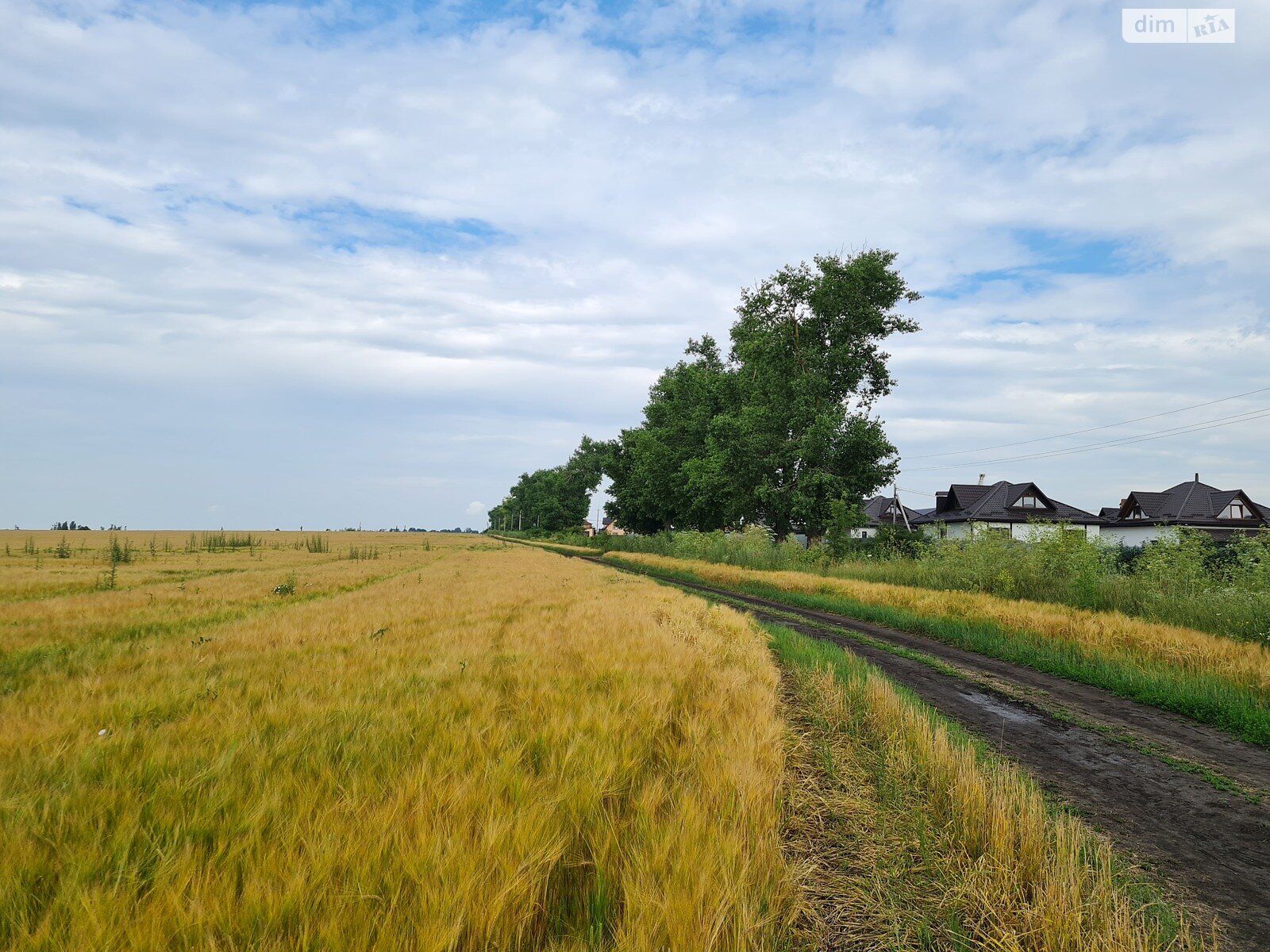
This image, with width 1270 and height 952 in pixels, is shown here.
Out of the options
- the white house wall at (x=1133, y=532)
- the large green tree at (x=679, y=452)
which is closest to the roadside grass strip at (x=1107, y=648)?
the large green tree at (x=679, y=452)

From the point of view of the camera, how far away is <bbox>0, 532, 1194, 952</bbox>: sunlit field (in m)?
2.23

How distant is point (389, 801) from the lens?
2.97m

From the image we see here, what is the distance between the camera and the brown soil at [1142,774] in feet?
12.4

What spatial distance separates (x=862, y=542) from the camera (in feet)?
118

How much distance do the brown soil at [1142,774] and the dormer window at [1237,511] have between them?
207ft

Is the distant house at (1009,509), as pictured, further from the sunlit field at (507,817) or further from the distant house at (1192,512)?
the sunlit field at (507,817)

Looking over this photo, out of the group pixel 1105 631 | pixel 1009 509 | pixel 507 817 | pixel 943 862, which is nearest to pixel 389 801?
pixel 507 817

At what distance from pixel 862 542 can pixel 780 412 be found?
9.96 metres

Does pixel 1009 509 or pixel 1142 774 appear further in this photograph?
pixel 1009 509

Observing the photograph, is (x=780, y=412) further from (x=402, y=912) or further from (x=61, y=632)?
(x=402, y=912)

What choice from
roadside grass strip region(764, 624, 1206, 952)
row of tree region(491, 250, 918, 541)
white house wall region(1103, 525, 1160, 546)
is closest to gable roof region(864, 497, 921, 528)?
white house wall region(1103, 525, 1160, 546)

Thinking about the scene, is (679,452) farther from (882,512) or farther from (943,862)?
(943,862)

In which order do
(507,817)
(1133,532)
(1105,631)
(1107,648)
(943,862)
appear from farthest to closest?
(1133,532) < (1105,631) < (1107,648) < (943,862) < (507,817)

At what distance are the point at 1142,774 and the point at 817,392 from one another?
32.8 metres
